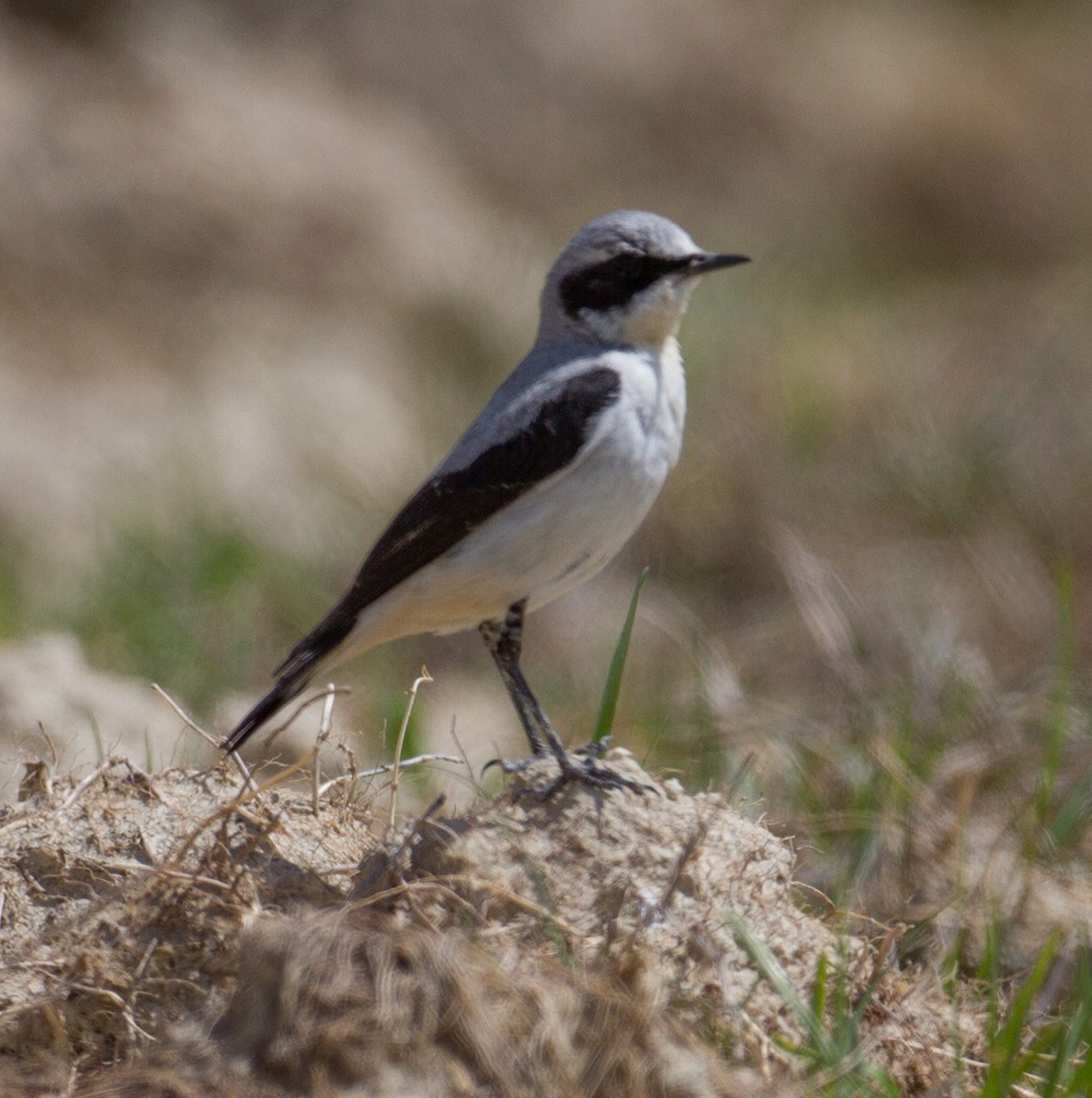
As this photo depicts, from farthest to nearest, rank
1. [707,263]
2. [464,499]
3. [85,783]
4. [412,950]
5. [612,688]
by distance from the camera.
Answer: [707,263] < [464,499] < [612,688] < [85,783] < [412,950]

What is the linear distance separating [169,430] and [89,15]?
4.97m

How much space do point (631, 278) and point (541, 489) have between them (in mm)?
866

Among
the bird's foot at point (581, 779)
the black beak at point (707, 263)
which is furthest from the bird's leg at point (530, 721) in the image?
the black beak at point (707, 263)

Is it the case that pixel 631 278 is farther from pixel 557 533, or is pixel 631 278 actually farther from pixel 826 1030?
pixel 826 1030

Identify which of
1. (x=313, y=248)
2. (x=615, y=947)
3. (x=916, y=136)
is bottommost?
(x=615, y=947)

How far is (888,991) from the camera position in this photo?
12.2 ft

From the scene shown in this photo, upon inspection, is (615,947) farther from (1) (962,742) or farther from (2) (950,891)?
(1) (962,742)

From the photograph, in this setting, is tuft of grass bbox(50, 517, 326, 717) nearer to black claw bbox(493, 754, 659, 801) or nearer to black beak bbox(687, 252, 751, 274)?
black beak bbox(687, 252, 751, 274)

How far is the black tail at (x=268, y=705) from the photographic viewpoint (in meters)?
4.59

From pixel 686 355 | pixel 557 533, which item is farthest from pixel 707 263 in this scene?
pixel 686 355

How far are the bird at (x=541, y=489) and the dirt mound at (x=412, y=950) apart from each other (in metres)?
0.82

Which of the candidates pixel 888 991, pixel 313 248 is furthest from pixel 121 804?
pixel 313 248

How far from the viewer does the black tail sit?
4586 mm

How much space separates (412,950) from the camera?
9.86ft
